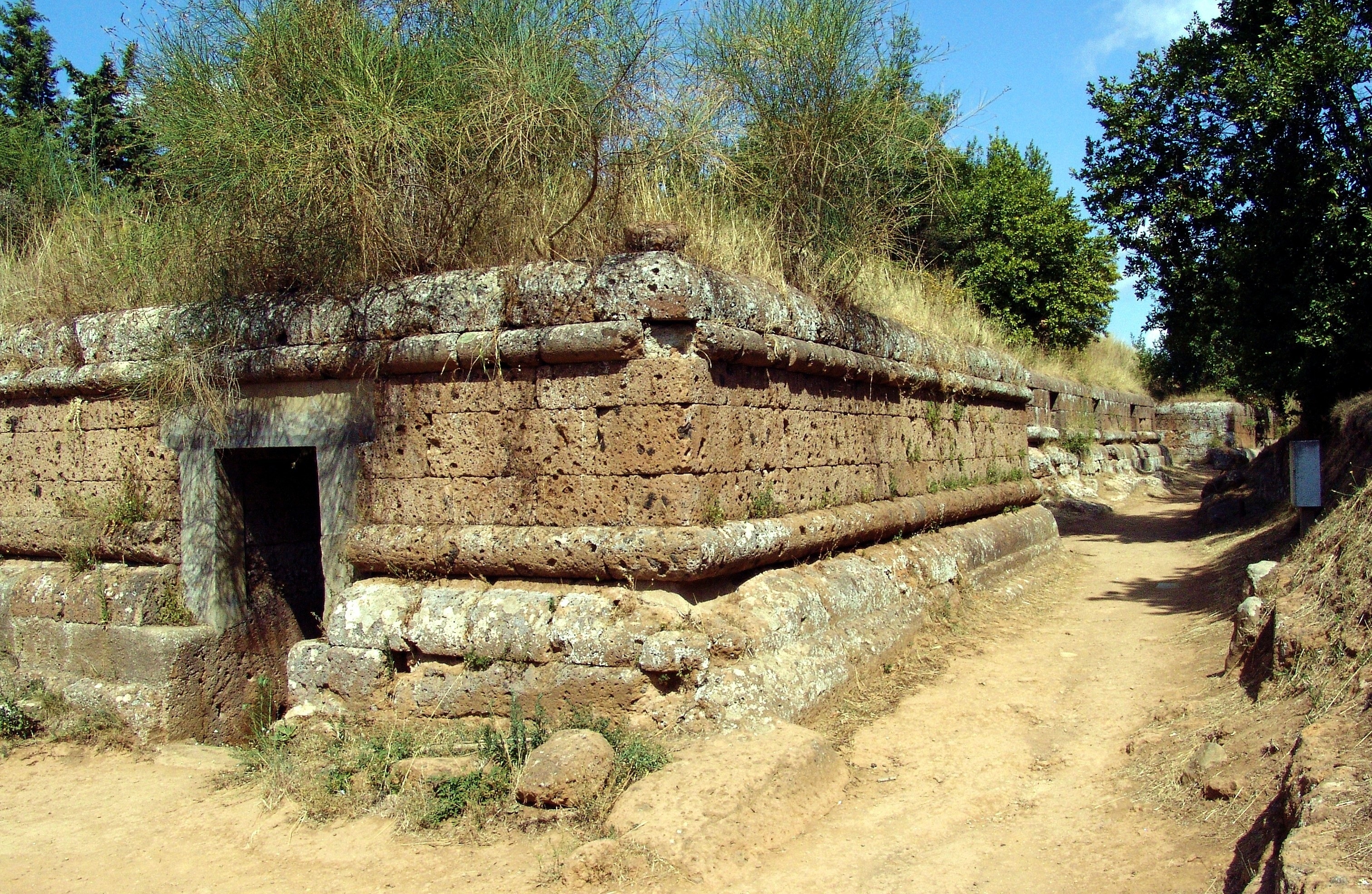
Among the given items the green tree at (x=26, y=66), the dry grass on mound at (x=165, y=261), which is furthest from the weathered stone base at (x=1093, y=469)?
the green tree at (x=26, y=66)

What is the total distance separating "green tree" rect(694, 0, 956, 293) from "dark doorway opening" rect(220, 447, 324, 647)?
3.39 metres

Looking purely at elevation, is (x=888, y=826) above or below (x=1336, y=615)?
below

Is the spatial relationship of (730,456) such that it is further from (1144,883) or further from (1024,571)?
(1024,571)

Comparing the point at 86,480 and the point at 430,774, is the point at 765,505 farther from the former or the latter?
the point at 86,480

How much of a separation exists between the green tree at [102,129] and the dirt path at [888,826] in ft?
27.8

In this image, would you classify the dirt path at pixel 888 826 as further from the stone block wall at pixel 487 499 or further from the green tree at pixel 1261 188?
the green tree at pixel 1261 188

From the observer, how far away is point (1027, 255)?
61.3ft

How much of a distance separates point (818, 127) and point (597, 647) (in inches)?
150

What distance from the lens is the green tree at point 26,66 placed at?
559 inches

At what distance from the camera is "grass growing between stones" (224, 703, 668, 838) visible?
3.99 metres

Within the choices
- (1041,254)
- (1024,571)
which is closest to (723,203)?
(1024,571)

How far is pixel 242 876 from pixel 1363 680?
4.39m

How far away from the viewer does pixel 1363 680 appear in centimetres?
389

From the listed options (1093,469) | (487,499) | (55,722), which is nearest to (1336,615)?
(487,499)
